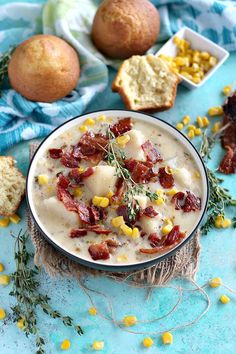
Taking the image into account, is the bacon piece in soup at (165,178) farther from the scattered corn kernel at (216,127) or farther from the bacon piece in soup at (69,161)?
the scattered corn kernel at (216,127)

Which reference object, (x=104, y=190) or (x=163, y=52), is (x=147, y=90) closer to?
(x=163, y=52)

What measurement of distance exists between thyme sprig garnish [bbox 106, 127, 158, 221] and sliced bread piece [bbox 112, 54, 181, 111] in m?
0.79

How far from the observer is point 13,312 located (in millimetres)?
Answer: 3625

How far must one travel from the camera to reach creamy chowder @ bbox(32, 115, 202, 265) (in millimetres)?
3436

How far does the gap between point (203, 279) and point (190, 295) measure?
154mm

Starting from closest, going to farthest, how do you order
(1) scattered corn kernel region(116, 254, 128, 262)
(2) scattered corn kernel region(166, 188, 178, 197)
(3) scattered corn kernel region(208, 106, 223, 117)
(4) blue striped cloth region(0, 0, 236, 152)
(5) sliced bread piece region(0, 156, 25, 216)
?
(1) scattered corn kernel region(116, 254, 128, 262)
(2) scattered corn kernel region(166, 188, 178, 197)
(5) sliced bread piece region(0, 156, 25, 216)
(4) blue striped cloth region(0, 0, 236, 152)
(3) scattered corn kernel region(208, 106, 223, 117)

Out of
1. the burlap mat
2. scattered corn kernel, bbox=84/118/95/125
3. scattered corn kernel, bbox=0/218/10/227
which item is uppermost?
scattered corn kernel, bbox=84/118/95/125

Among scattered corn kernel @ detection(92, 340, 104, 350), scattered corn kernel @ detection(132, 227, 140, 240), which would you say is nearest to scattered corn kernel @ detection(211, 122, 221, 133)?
scattered corn kernel @ detection(132, 227, 140, 240)

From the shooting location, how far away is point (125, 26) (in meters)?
4.38

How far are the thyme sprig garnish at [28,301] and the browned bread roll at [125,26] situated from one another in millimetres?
1808

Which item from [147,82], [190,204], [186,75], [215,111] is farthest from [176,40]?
[190,204]

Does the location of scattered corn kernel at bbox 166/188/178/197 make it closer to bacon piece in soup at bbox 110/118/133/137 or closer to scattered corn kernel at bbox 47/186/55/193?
bacon piece in soup at bbox 110/118/133/137

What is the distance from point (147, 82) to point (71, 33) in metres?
0.78

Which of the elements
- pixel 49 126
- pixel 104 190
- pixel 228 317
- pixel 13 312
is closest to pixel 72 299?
pixel 13 312
